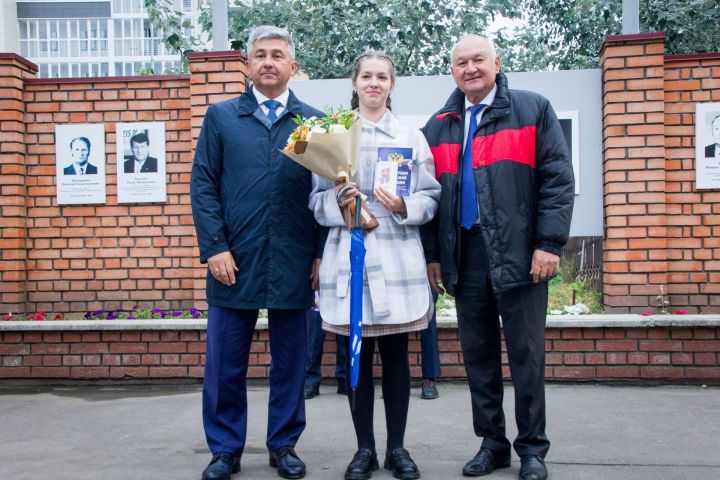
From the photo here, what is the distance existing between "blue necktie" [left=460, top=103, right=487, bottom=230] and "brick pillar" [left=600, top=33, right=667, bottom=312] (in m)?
2.73

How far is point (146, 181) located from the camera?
6422mm

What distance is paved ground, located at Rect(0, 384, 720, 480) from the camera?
3.64m

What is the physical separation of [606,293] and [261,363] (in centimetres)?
273

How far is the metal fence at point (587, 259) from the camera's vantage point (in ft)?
21.8

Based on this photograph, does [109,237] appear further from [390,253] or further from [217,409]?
[390,253]

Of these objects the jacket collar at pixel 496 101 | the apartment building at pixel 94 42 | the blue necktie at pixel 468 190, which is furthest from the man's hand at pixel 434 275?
the apartment building at pixel 94 42

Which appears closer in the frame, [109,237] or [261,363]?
[261,363]

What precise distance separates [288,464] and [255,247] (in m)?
1.00

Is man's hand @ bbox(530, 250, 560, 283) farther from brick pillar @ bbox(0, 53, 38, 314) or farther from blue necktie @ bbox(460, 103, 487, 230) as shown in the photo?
brick pillar @ bbox(0, 53, 38, 314)

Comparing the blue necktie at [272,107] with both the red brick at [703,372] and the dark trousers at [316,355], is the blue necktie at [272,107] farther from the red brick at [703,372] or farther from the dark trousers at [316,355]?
the red brick at [703,372]

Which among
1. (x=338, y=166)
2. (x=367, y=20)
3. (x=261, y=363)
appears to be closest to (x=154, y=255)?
(x=261, y=363)

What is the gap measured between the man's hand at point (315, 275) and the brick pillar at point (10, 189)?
3750 mm

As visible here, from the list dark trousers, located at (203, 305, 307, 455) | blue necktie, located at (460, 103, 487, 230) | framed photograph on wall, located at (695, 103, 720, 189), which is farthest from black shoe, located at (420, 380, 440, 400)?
framed photograph on wall, located at (695, 103, 720, 189)

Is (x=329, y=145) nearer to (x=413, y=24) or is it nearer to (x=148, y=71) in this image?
(x=413, y=24)
